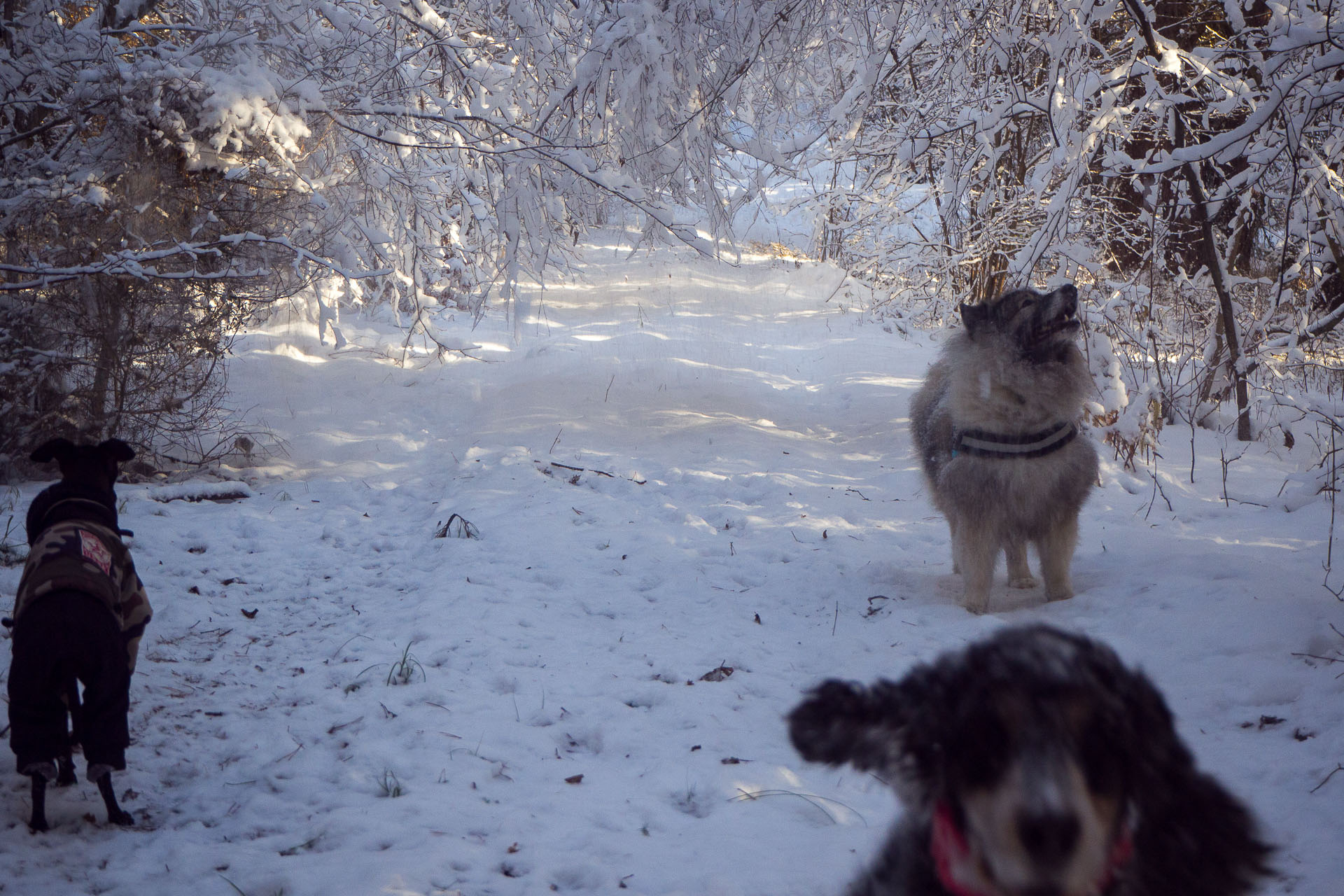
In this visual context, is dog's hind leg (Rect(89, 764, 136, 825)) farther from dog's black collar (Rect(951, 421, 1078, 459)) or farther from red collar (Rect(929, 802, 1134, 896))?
dog's black collar (Rect(951, 421, 1078, 459))

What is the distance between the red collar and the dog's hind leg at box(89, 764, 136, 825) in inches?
108

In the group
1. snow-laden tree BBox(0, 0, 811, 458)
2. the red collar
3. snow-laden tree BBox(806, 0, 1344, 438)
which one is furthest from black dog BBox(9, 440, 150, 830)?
snow-laden tree BBox(806, 0, 1344, 438)

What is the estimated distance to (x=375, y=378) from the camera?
34.4ft

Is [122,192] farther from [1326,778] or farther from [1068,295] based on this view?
[1326,778]

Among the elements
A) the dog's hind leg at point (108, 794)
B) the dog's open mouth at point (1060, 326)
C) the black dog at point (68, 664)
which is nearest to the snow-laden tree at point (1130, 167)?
the dog's open mouth at point (1060, 326)

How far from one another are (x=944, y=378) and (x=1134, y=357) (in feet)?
15.2

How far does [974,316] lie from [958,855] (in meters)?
3.65

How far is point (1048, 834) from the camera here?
881mm

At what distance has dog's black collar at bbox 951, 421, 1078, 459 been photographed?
4.13 meters

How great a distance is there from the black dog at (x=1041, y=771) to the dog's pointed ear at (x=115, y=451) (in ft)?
10.7

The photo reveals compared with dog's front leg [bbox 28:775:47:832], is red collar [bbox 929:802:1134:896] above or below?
above

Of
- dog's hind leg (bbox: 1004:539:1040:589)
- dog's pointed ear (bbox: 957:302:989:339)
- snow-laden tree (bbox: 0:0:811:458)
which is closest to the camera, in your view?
dog's pointed ear (bbox: 957:302:989:339)

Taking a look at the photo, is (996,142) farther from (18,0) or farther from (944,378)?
(18,0)

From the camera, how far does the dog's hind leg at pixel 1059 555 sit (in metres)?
4.26
